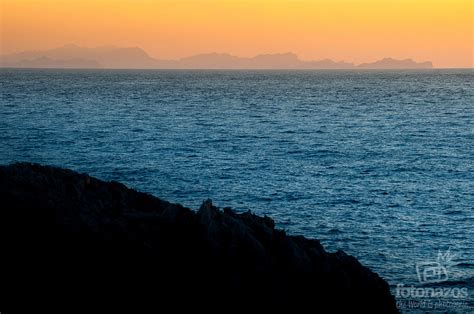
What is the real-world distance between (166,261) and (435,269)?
15.6 metres

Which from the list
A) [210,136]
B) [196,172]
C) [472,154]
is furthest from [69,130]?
[472,154]

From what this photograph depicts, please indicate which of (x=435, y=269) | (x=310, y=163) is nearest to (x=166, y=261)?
(x=435, y=269)

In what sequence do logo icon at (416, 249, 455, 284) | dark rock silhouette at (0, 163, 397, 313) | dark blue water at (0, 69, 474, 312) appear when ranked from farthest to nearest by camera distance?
1. dark blue water at (0, 69, 474, 312)
2. logo icon at (416, 249, 455, 284)
3. dark rock silhouette at (0, 163, 397, 313)

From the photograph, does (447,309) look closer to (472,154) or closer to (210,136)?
(472,154)

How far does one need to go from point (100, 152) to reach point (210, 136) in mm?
18845

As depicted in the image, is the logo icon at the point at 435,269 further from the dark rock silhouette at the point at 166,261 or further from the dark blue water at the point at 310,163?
the dark rock silhouette at the point at 166,261

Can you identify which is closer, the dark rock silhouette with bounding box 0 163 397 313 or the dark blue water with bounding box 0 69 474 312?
the dark rock silhouette with bounding box 0 163 397 313

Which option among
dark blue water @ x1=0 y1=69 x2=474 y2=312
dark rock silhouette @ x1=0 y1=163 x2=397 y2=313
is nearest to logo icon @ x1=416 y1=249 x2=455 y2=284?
dark blue water @ x1=0 y1=69 x2=474 y2=312

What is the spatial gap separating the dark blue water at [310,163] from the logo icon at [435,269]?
12.6 inches

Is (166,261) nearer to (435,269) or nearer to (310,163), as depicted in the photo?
(435,269)

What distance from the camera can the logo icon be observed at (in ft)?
97.0

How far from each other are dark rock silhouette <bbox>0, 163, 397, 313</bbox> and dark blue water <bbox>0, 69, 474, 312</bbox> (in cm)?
806

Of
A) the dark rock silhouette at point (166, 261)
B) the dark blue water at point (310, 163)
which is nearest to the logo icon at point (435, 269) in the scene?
the dark blue water at point (310, 163)

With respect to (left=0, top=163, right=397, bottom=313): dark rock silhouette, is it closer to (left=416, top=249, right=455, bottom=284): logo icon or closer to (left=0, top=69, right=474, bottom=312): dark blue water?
(left=416, top=249, right=455, bottom=284): logo icon
